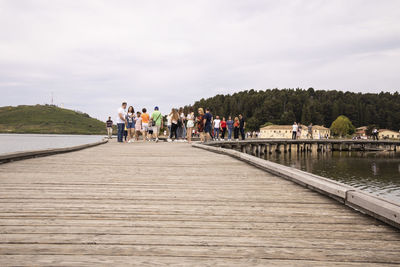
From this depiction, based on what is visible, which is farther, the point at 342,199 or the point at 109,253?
the point at 342,199

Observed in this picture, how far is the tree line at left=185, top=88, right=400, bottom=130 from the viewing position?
452 ft

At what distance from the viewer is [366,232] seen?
2.84 metres

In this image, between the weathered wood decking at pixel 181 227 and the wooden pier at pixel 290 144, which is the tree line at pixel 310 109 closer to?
the wooden pier at pixel 290 144

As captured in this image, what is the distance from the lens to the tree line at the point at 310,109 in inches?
5428

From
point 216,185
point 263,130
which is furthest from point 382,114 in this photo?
point 216,185

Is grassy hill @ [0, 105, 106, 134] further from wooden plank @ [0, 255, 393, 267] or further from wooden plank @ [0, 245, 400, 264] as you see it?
wooden plank @ [0, 255, 393, 267]

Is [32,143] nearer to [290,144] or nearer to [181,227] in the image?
[290,144]

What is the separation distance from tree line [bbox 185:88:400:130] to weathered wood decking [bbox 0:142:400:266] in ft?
439

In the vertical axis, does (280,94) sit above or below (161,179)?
above

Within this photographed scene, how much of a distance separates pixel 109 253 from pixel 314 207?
7.74 ft

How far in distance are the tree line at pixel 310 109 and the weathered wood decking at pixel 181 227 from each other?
13378 centimetres

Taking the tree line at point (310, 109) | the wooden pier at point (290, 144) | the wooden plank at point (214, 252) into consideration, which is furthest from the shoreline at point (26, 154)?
the tree line at point (310, 109)

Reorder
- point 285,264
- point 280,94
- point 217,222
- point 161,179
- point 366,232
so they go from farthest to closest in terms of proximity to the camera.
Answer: point 280,94
point 161,179
point 217,222
point 366,232
point 285,264

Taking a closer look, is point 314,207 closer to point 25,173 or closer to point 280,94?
point 25,173
